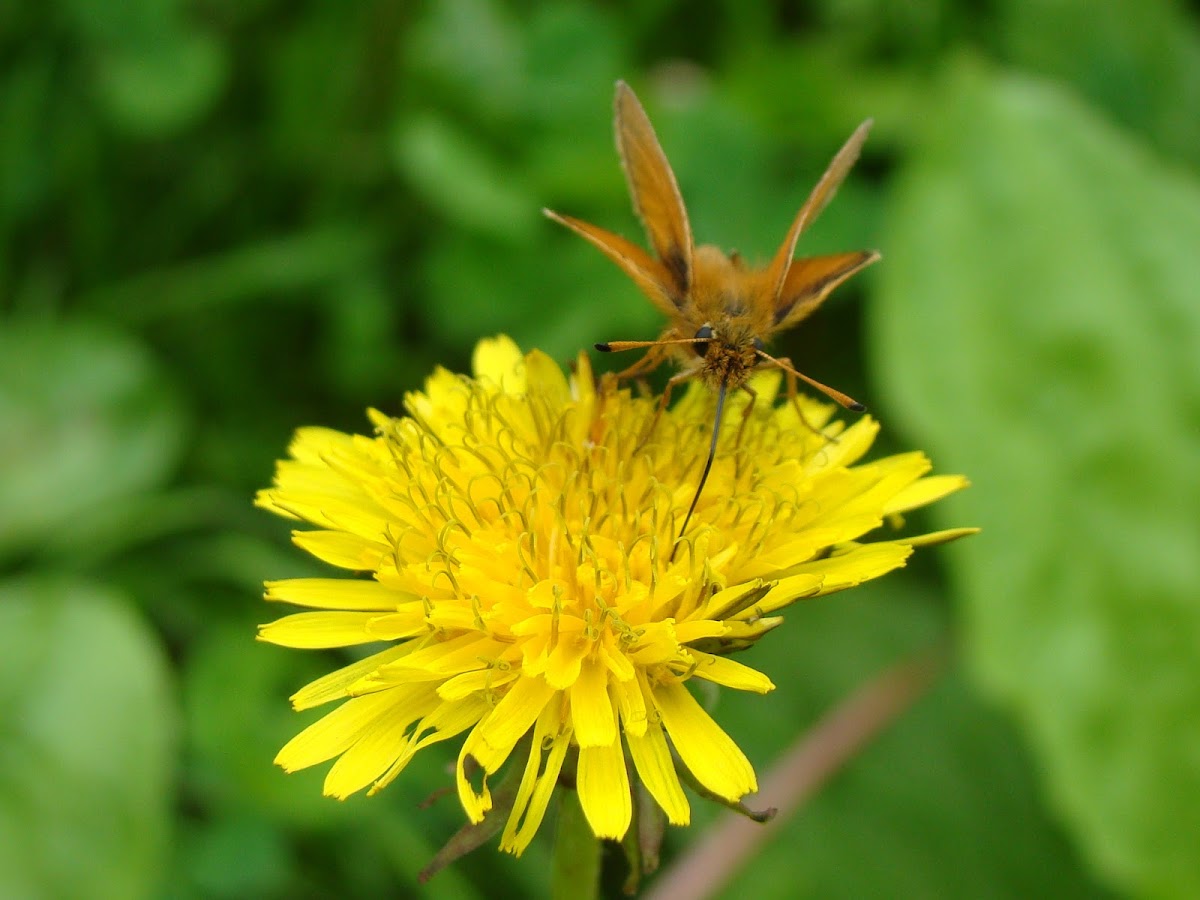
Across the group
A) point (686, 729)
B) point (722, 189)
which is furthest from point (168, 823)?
point (722, 189)

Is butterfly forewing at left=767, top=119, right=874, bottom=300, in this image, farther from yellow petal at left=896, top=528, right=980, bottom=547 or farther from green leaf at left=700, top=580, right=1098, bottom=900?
green leaf at left=700, top=580, right=1098, bottom=900

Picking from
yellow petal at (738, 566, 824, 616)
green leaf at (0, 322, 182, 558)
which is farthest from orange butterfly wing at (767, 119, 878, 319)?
green leaf at (0, 322, 182, 558)

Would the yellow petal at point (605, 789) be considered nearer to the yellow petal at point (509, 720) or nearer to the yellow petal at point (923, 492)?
the yellow petal at point (509, 720)

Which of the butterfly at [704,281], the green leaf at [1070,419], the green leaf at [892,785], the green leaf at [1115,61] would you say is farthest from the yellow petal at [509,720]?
the green leaf at [1115,61]

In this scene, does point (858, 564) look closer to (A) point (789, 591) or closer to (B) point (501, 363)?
(A) point (789, 591)

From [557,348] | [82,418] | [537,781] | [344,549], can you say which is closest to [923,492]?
[537,781]

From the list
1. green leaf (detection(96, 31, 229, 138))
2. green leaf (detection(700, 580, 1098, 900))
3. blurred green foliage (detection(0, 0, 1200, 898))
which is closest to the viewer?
blurred green foliage (detection(0, 0, 1200, 898))

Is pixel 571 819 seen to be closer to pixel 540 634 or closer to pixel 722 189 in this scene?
pixel 540 634
